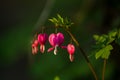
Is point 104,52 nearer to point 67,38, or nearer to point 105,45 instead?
point 105,45

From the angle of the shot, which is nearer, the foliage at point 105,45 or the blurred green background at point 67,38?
the foliage at point 105,45

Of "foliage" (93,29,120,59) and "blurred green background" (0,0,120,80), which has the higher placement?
"foliage" (93,29,120,59)

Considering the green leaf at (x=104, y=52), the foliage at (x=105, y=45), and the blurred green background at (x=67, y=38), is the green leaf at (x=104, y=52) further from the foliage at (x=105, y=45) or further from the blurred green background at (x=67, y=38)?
the blurred green background at (x=67, y=38)

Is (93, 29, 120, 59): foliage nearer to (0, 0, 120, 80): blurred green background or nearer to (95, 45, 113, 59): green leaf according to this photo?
(95, 45, 113, 59): green leaf

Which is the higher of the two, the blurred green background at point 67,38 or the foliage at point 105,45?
the foliage at point 105,45

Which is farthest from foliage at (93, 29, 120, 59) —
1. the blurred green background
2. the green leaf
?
the blurred green background

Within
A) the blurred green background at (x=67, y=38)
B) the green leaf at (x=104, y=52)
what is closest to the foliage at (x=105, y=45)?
the green leaf at (x=104, y=52)

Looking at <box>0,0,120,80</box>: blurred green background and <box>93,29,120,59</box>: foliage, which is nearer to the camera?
<box>93,29,120,59</box>: foliage

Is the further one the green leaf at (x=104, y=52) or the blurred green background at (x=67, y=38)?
the blurred green background at (x=67, y=38)
